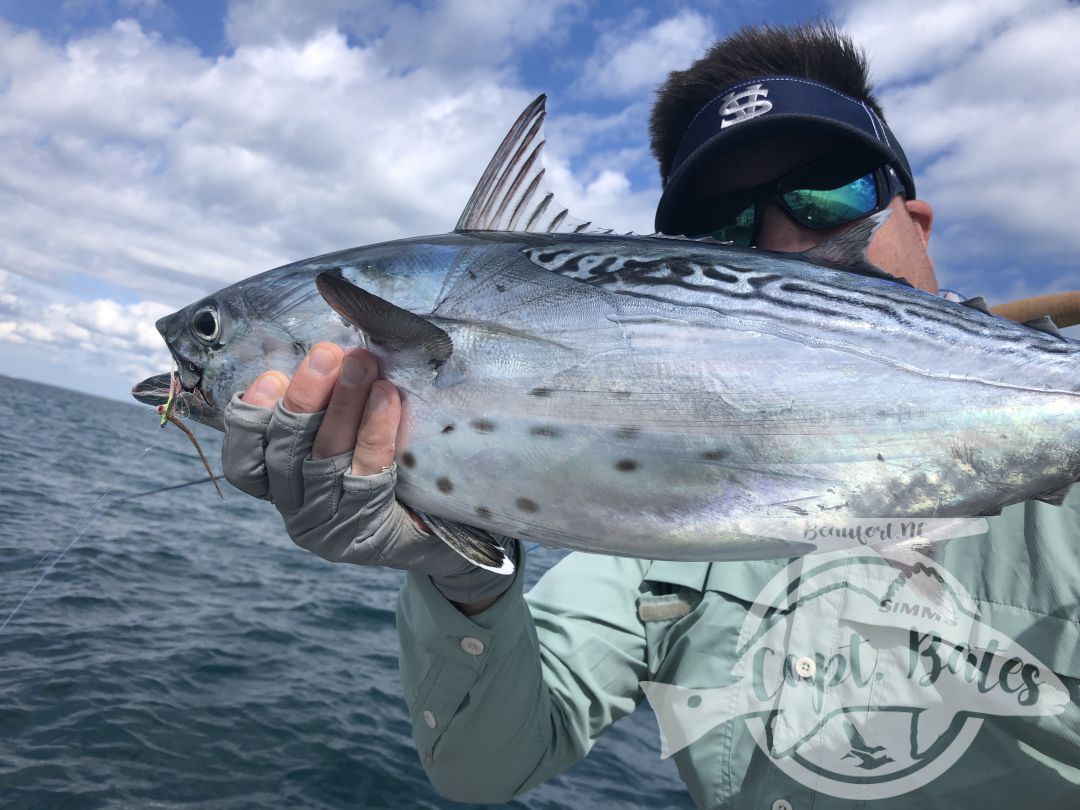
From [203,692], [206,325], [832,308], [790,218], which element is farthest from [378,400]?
[203,692]

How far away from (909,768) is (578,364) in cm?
156

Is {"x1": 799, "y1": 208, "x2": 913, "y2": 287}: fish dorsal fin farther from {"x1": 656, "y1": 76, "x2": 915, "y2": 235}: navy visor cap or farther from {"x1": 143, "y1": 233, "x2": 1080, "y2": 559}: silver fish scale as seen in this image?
{"x1": 656, "y1": 76, "x2": 915, "y2": 235}: navy visor cap

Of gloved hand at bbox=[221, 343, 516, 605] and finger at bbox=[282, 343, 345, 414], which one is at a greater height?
finger at bbox=[282, 343, 345, 414]

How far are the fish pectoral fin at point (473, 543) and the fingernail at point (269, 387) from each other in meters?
0.47

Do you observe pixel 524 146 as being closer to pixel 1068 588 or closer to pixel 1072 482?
pixel 1072 482

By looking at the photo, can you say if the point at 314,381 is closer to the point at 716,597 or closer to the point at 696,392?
the point at 696,392

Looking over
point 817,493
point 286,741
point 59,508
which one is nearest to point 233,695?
point 286,741

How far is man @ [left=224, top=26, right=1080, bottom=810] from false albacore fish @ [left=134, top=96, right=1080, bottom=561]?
0.17 m

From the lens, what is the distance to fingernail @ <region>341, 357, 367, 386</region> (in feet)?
4.93

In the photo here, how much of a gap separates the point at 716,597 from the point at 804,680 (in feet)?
1.28

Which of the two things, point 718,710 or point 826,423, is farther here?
point 718,710

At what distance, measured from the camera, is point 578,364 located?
4.77ft

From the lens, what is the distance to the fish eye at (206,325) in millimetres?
1691

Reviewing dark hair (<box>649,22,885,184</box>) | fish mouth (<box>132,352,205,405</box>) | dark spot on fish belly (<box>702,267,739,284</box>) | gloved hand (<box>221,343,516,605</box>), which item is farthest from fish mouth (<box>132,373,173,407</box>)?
dark hair (<box>649,22,885,184</box>)
